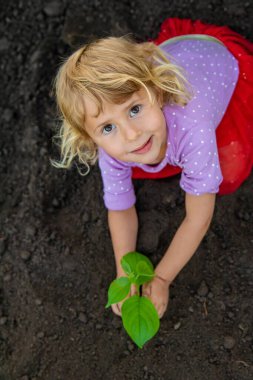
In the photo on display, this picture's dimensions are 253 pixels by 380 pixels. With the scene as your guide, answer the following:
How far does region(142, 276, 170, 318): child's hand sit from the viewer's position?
1688 mm

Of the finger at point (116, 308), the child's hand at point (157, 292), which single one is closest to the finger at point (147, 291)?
the child's hand at point (157, 292)

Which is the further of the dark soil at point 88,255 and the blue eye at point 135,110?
the dark soil at point 88,255

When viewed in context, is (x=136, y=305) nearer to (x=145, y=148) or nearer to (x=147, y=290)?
(x=147, y=290)

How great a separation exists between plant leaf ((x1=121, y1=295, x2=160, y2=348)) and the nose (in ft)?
1.51

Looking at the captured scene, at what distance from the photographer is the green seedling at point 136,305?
1.45 m

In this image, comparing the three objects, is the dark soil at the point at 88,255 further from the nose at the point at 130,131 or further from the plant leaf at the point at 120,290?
the nose at the point at 130,131

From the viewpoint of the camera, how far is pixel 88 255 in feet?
6.31

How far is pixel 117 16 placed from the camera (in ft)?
7.16

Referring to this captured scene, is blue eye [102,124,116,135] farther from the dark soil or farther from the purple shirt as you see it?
the dark soil

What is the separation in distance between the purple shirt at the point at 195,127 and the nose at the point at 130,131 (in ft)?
0.63

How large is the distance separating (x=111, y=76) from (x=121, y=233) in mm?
621

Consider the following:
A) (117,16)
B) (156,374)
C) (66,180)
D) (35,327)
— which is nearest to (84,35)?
(117,16)

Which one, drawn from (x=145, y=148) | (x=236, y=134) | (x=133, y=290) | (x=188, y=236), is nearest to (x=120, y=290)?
(x=133, y=290)

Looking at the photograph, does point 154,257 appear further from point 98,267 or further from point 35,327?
point 35,327
